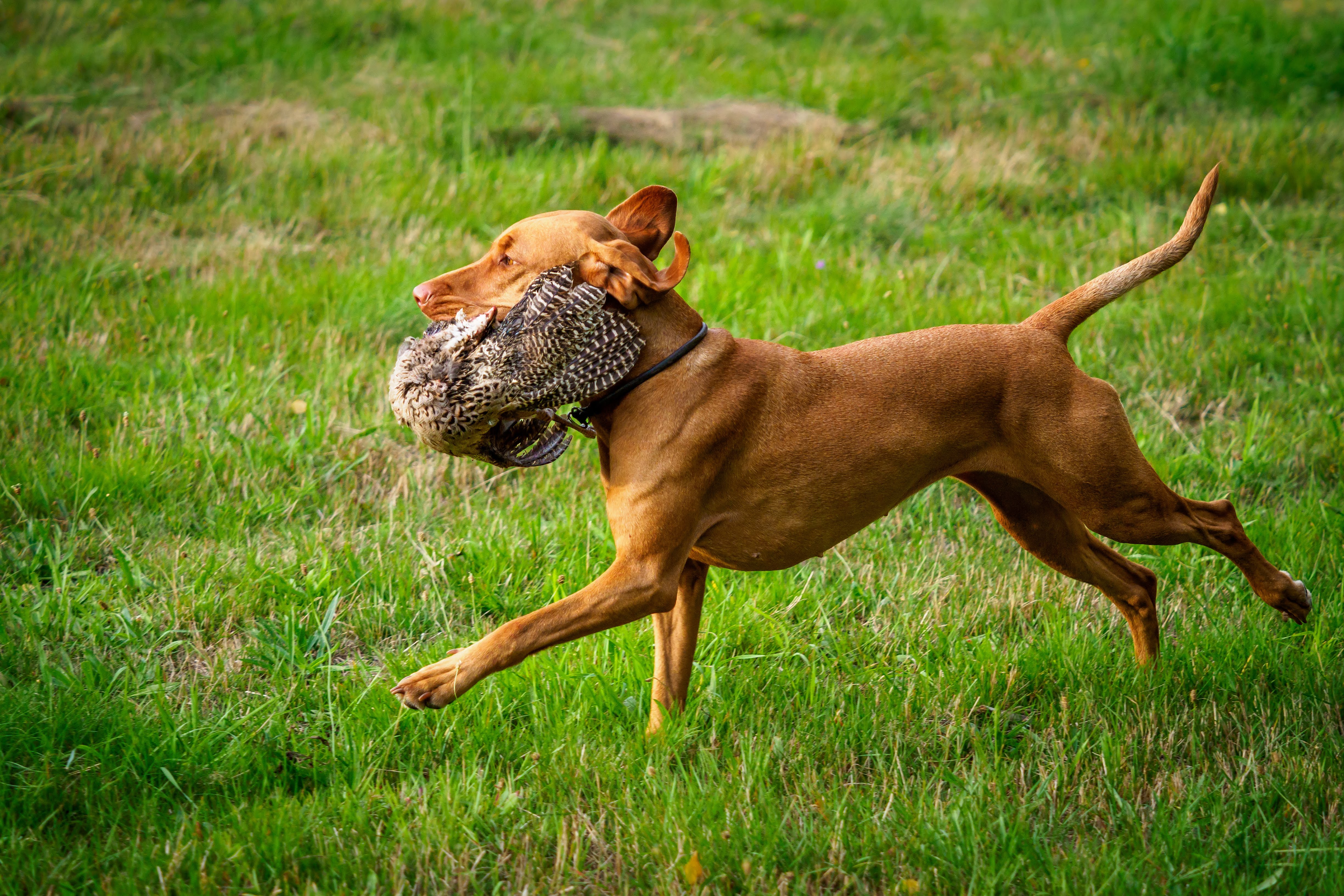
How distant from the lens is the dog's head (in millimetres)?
3516

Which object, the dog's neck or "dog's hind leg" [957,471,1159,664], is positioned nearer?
the dog's neck

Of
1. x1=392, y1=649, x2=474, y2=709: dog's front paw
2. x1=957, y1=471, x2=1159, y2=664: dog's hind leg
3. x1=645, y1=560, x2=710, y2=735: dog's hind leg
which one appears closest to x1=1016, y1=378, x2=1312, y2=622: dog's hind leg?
x1=957, y1=471, x2=1159, y2=664: dog's hind leg

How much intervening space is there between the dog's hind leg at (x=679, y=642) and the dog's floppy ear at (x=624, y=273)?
37.2 inches

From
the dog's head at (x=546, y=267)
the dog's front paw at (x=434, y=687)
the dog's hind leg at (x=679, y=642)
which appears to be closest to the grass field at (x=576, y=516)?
the dog's hind leg at (x=679, y=642)

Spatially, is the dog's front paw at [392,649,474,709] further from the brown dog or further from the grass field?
the grass field

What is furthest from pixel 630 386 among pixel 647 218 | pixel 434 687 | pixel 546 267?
pixel 434 687

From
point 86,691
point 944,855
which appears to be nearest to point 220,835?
point 86,691

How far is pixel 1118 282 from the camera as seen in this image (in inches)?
161

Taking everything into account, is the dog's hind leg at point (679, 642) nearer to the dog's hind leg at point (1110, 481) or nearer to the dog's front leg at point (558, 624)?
the dog's front leg at point (558, 624)

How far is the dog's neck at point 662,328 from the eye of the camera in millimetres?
3613

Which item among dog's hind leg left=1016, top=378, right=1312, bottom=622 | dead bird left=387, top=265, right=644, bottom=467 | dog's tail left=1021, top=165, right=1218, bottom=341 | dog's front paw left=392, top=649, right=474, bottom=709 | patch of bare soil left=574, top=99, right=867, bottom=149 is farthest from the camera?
patch of bare soil left=574, top=99, right=867, bottom=149

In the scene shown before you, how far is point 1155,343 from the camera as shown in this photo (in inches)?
255

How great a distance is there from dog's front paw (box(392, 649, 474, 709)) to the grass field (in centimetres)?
41

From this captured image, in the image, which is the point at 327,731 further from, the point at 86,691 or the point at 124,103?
the point at 124,103
